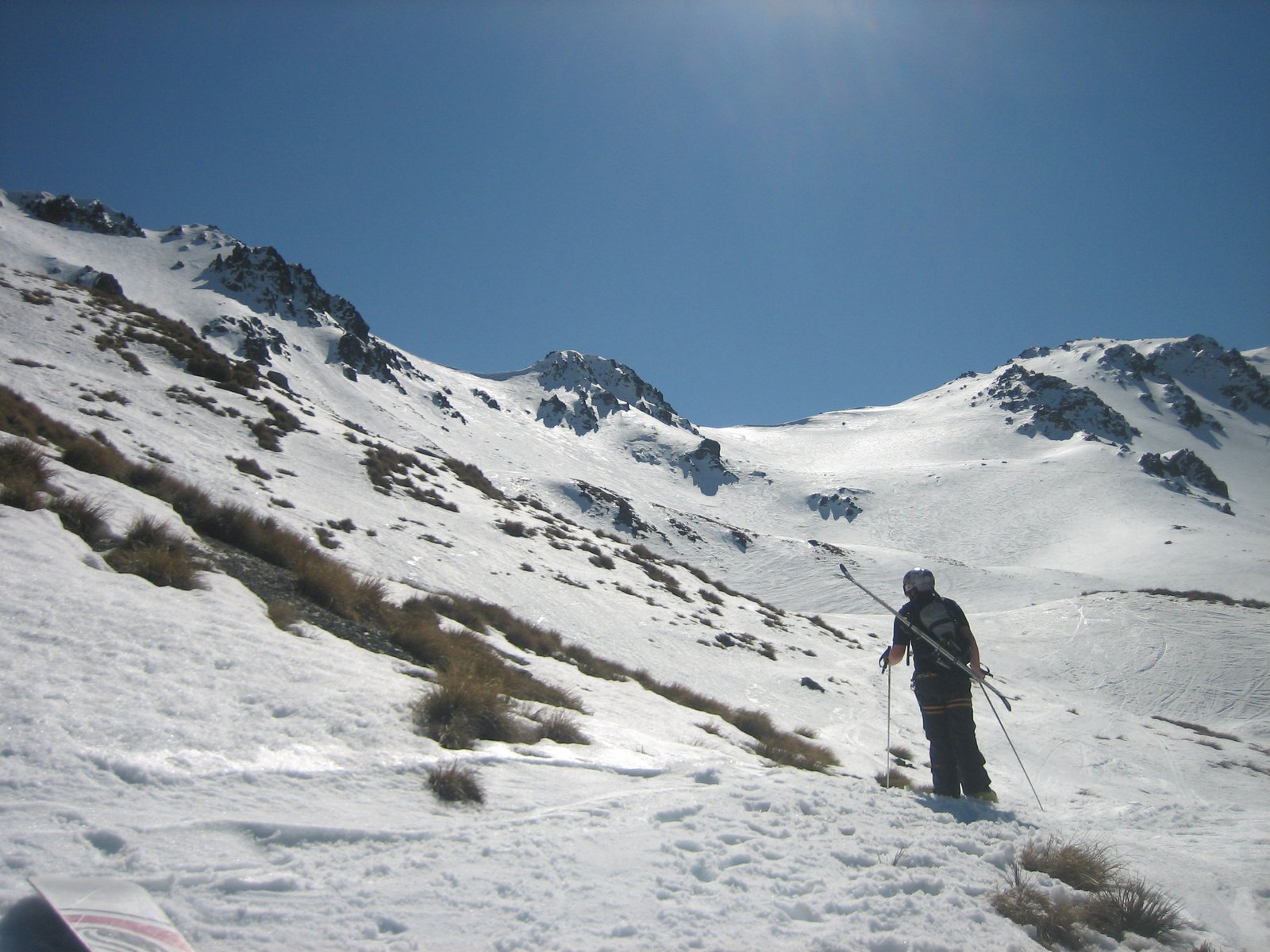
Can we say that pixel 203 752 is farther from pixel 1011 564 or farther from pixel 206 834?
pixel 1011 564

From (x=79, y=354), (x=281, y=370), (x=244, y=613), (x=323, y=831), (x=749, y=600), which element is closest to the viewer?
(x=323, y=831)

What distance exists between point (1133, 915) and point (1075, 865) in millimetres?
460

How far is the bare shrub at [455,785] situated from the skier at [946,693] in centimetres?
408

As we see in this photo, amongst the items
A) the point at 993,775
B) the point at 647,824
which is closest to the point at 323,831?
the point at 647,824

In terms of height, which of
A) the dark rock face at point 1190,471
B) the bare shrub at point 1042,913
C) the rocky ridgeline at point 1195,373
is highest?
the rocky ridgeline at point 1195,373

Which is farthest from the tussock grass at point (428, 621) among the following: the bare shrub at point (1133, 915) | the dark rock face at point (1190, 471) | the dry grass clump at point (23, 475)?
the dark rock face at point (1190, 471)

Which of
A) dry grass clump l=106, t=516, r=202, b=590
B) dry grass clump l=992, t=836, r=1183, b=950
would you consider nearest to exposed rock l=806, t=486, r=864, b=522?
dry grass clump l=992, t=836, r=1183, b=950

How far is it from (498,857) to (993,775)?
10.7m

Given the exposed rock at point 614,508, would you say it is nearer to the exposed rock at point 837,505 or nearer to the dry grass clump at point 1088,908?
the exposed rock at point 837,505

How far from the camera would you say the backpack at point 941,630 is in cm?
608

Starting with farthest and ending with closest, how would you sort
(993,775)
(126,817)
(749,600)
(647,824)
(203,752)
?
(749,600)
(993,775)
(647,824)
(203,752)
(126,817)

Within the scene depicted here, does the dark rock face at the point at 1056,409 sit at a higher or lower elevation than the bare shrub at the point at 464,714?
higher

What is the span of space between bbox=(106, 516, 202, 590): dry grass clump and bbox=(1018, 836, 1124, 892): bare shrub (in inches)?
271

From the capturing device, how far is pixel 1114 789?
11.3m
